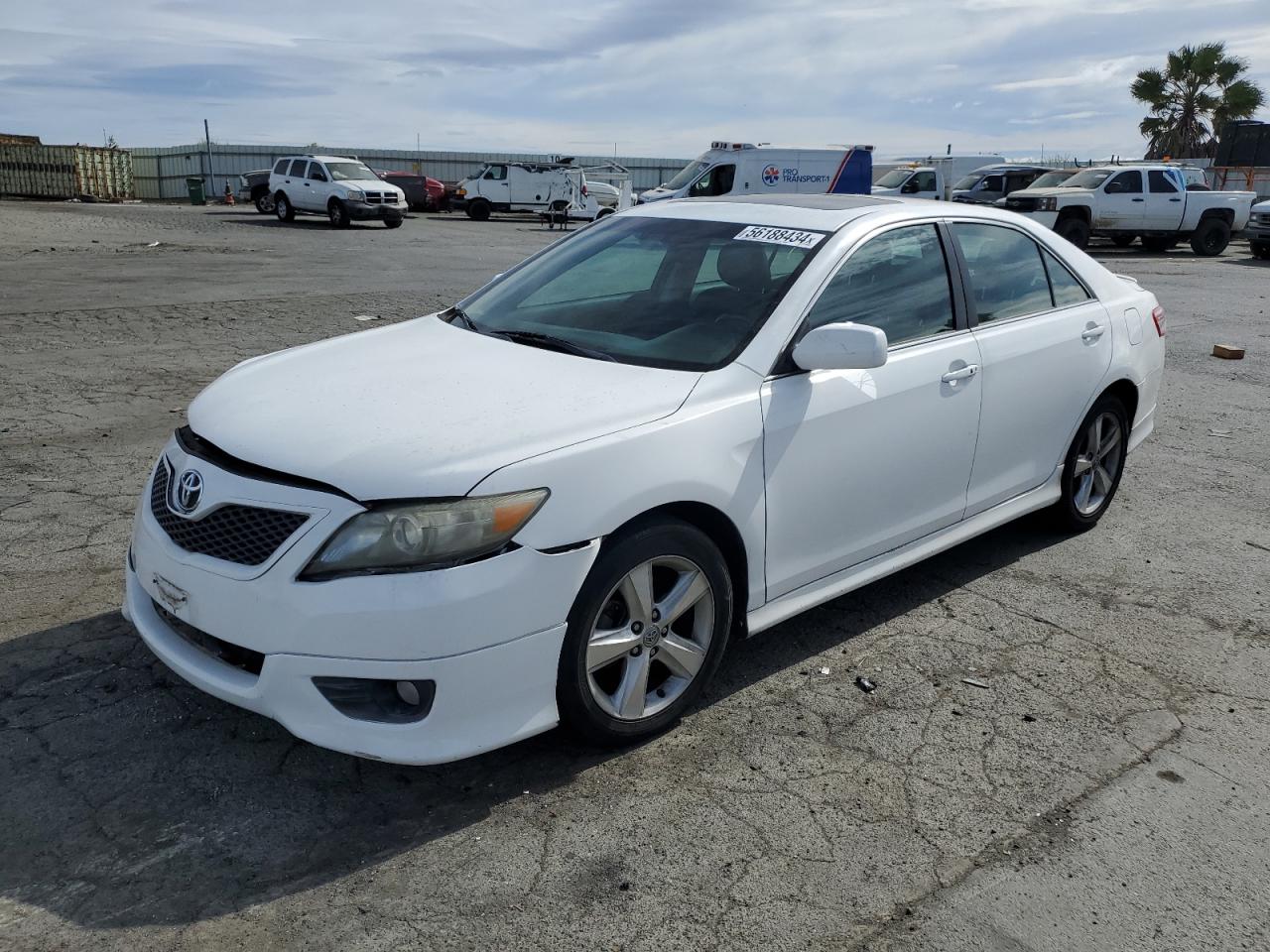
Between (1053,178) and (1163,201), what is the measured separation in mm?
3310

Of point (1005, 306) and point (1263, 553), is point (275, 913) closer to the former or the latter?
point (1005, 306)

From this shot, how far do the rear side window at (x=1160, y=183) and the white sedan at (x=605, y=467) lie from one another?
72.8 feet

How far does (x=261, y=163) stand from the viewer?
148 feet

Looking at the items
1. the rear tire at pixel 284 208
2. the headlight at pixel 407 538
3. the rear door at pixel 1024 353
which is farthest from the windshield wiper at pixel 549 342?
the rear tire at pixel 284 208

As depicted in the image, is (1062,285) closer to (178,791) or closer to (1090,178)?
(178,791)

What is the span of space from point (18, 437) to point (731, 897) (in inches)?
221

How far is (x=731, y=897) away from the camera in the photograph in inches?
107

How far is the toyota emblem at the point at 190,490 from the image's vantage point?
312cm

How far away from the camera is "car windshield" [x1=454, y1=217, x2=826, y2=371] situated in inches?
147

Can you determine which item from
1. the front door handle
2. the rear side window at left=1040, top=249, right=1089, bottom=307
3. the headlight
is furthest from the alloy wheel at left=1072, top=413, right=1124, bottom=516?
the headlight

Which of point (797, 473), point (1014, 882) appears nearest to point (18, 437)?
point (797, 473)

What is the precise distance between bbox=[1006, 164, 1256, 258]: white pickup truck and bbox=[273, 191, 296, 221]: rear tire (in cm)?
1868

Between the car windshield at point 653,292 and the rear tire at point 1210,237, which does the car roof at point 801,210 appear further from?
the rear tire at point 1210,237

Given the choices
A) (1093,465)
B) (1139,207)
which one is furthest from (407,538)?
(1139,207)
